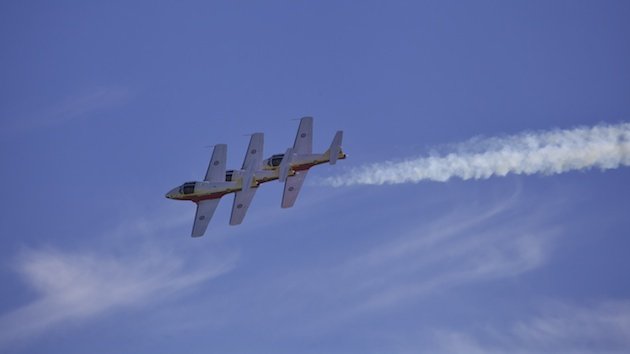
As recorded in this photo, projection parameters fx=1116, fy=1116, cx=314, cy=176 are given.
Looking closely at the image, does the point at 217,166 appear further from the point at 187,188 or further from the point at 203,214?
the point at 203,214

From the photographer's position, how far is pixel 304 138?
101 m

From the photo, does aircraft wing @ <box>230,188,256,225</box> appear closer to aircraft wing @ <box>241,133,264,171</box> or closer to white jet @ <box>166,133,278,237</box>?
white jet @ <box>166,133,278,237</box>

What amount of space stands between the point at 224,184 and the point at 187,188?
3.92m

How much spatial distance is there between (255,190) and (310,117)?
835cm

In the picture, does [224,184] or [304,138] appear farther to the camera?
[304,138]

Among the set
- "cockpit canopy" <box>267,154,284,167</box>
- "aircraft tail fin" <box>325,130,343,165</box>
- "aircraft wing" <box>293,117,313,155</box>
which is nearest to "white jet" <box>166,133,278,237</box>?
"cockpit canopy" <box>267,154,284,167</box>

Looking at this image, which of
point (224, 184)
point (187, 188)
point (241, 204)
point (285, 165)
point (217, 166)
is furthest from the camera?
point (187, 188)

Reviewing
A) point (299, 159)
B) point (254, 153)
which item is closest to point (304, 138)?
point (299, 159)

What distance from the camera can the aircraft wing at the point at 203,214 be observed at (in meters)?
99.2

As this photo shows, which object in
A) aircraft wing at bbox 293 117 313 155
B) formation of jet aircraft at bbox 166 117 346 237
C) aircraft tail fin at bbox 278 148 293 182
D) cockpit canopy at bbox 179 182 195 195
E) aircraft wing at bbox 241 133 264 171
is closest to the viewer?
aircraft tail fin at bbox 278 148 293 182

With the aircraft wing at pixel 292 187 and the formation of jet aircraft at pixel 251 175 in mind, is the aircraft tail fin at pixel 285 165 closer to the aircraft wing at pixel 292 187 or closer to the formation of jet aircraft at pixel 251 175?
the formation of jet aircraft at pixel 251 175

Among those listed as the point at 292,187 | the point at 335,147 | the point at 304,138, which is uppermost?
the point at 304,138

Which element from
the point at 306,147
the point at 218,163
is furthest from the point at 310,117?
the point at 218,163

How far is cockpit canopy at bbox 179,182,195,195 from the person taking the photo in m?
102
